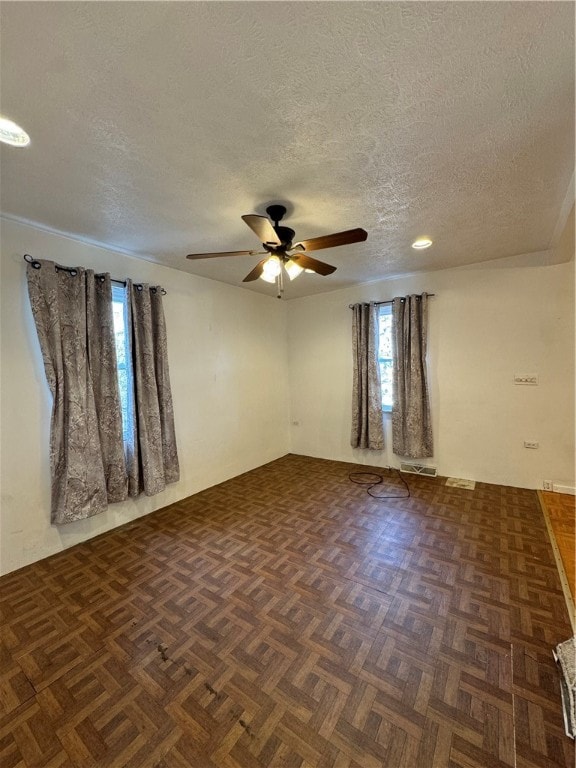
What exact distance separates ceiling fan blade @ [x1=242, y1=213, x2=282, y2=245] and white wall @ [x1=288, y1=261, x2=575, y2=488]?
8.45ft

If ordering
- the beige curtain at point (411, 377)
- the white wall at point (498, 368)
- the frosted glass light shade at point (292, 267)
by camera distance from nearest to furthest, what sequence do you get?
the frosted glass light shade at point (292, 267), the white wall at point (498, 368), the beige curtain at point (411, 377)

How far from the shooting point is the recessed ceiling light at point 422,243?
2750 mm

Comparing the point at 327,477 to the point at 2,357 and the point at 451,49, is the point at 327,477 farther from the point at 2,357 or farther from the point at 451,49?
the point at 451,49

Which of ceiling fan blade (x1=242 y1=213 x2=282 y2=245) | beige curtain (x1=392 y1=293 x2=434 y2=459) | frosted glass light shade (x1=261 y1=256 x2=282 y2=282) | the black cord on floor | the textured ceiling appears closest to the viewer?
the textured ceiling

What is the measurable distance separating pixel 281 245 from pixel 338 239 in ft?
1.42

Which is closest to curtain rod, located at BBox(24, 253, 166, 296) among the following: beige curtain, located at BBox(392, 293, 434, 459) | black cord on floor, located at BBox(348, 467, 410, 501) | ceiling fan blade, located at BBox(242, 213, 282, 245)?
ceiling fan blade, located at BBox(242, 213, 282, 245)

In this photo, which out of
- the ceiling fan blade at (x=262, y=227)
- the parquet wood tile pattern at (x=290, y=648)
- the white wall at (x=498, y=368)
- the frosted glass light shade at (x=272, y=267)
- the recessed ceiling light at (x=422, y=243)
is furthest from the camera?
the white wall at (x=498, y=368)

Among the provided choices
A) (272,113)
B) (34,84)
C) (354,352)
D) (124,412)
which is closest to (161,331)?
(124,412)

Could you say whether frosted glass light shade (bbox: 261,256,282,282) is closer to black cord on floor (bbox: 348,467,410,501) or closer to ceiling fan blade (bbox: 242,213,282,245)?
ceiling fan blade (bbox: 242,213,282,245)

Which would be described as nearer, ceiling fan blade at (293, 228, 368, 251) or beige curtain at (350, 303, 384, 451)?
ceiling fan blade at (293, 228, 368, 251)

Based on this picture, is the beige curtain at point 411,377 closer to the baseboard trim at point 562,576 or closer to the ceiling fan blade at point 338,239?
the baseboard trim at point 562,576

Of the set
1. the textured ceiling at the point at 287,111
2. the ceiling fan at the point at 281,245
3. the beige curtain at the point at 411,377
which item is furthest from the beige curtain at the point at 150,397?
the beige curtain at the point at 411,377

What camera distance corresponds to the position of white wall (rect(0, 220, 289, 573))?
7.31ft

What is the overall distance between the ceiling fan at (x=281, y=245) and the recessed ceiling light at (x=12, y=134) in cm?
93
